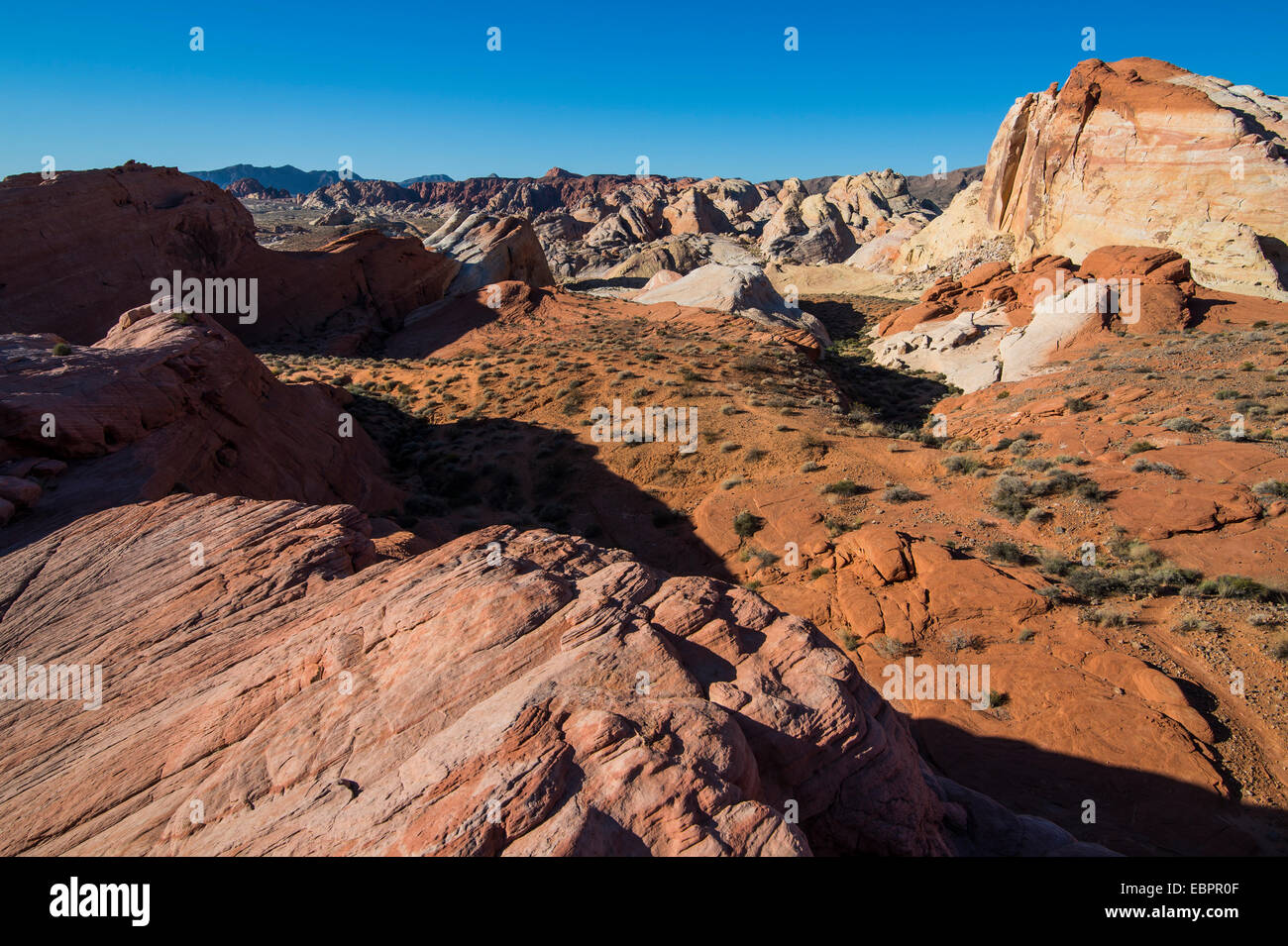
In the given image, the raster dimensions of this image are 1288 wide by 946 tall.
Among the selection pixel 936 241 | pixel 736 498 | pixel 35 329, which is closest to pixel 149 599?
pixel 736 498

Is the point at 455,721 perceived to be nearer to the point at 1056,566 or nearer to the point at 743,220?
the point at 1056,566

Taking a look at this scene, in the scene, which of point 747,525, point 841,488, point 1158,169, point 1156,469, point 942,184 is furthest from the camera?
point 942,184

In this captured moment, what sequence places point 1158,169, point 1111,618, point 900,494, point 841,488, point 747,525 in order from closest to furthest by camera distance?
point 1111,618
point 900,494
point 747,525
point 841,488
point 1158,169

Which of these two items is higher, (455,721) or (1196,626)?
(455,721)

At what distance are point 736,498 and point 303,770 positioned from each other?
13.2 metres

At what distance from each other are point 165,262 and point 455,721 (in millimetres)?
35871

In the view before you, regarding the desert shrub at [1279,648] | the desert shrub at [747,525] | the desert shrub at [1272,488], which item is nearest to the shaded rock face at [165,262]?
the desert shrub at [747,525]

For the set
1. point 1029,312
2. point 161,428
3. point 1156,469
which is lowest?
point 1156,469

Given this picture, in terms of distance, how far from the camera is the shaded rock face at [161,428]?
1015 cm

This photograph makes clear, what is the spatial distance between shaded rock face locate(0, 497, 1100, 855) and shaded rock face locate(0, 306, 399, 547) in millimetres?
2989

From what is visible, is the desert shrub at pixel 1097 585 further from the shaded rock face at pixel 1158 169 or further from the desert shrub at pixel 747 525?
the shaded rock face at pixel 1158 169

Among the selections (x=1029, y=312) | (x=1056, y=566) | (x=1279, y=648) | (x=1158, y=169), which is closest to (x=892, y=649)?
(x=1056, y=566)

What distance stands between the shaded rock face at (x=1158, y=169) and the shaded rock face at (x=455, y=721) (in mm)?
44404

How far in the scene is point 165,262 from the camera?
97.2 feet
